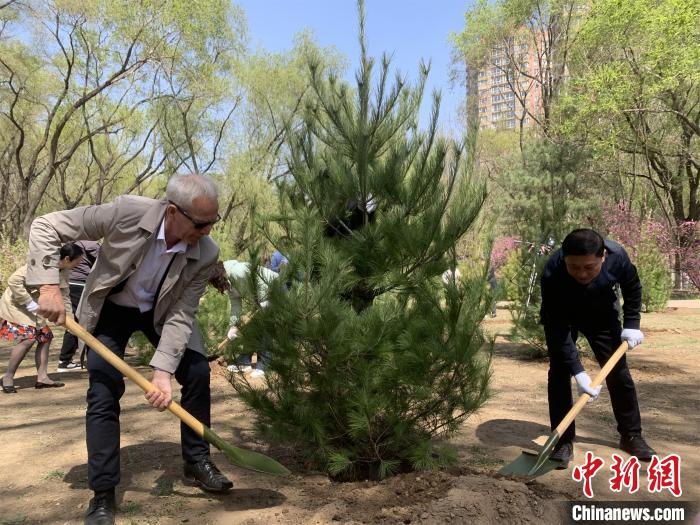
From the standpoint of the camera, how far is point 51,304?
249cm

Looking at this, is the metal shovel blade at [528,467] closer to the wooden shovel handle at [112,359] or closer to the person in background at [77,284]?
the wooden shovel handle at [112,359]

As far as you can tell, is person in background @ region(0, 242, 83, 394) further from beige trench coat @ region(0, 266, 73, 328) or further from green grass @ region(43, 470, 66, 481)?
green grass @ region(43, 470, 66, 481)

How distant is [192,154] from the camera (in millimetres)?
21453

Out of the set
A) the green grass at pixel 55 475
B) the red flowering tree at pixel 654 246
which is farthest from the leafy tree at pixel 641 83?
the green grass at pixel 55 475

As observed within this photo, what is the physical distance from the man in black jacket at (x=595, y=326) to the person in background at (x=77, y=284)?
4266 mm

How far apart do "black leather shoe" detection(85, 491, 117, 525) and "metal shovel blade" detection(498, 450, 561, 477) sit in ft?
6.34

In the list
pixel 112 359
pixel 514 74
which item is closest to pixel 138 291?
pixel 112 359

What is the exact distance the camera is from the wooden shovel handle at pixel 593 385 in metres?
3.12

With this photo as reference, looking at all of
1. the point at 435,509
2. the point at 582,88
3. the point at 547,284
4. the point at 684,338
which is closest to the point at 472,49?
the point at 582,88

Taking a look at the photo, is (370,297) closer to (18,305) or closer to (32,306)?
(32,306)

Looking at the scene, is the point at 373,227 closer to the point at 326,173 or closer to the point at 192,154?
the point at 326,173

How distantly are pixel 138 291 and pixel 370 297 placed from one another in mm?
1202

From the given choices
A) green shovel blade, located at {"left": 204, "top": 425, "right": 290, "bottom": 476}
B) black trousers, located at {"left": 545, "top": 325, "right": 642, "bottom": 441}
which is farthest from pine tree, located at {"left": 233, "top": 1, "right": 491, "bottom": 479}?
black trousers, located at {"left": 545, "top": 325, "right": 642, "bottom": 441}

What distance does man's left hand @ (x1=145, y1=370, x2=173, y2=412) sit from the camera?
254cm
